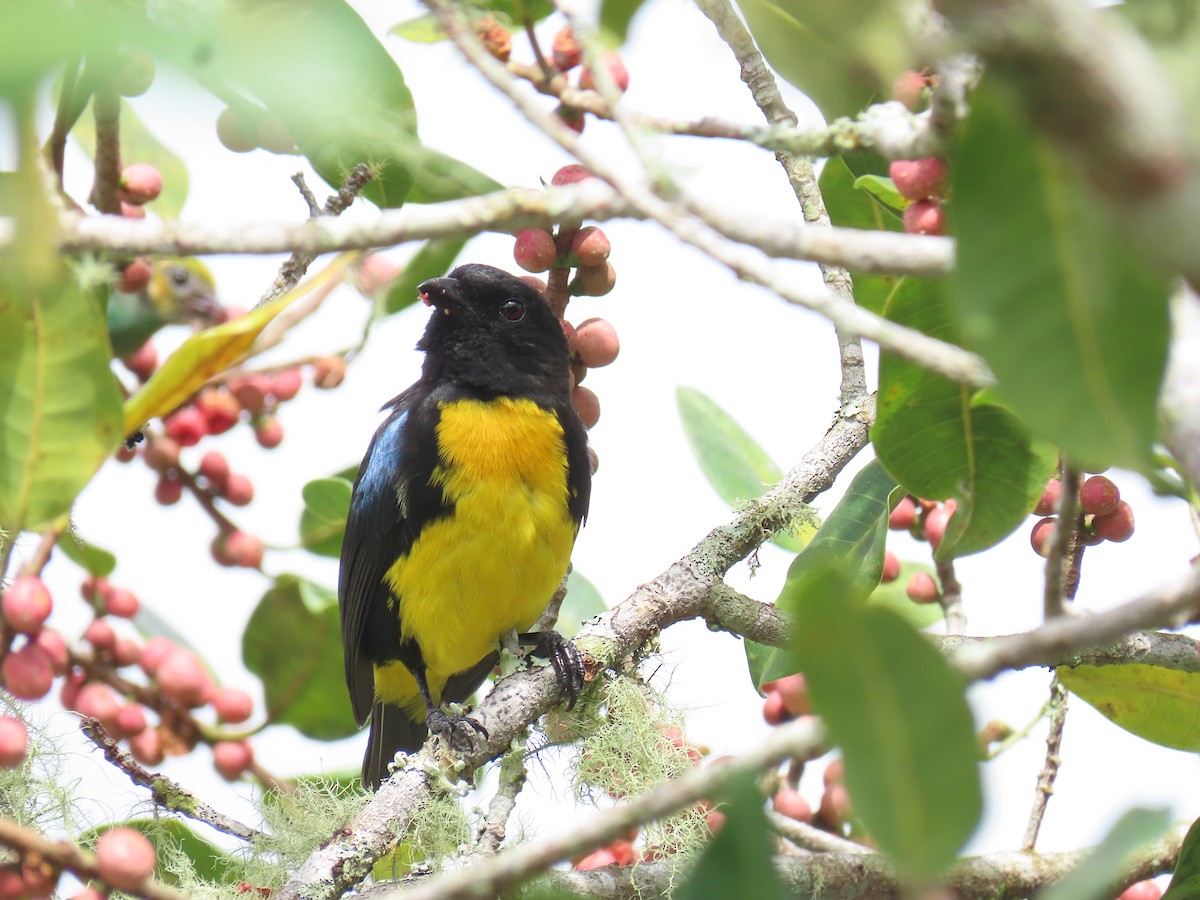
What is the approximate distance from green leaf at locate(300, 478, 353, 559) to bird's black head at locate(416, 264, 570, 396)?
58cm

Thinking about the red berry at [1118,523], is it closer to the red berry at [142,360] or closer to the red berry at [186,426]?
the red berry at [186,426]

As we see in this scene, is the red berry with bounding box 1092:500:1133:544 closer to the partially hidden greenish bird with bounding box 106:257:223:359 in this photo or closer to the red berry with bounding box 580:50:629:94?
the red berry with bounding box 580:50:629:94

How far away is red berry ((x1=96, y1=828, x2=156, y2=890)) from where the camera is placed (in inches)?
81.5

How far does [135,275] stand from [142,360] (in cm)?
44

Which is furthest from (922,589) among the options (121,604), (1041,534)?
(121,604)

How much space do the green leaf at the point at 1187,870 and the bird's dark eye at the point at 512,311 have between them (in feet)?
8.97

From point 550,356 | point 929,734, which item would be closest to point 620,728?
point 550,356

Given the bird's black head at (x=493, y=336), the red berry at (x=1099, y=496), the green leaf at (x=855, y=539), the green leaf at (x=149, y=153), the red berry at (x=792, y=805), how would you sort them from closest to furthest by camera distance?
1. the red berry at (x=1099, y=496)
2. the green leaf at (x=855, y=539)
3. the red berry at (x=792, y=805)
4. the green leaf at (x=149, y=153)
5. the bird's black head at (x=493, y=336)

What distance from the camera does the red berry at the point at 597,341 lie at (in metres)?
3.50

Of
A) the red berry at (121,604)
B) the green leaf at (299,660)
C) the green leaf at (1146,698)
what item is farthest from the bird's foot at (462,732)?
the green leaf at (1146,698)

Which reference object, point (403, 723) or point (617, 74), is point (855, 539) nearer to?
point (617, 74)

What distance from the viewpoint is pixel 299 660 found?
13.0ft

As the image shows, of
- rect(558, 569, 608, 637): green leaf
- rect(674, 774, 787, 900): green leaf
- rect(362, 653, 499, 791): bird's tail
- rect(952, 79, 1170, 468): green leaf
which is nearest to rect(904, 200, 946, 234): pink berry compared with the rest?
rect(952, 79, 1170, 468): green leaf

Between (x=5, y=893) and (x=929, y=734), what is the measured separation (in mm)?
1912
